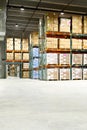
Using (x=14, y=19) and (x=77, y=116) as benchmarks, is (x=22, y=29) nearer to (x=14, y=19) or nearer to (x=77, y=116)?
(x=14, y=19)

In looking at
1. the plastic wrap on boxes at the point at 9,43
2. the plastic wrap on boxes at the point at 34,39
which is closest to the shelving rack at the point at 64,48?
the plastic wrap on boxes at the point at 34,39

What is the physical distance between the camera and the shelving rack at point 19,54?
25116mm

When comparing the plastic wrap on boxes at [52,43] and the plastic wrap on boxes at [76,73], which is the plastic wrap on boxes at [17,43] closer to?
the plastic wrap on boxes at [52,43]

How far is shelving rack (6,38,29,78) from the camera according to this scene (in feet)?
82.4

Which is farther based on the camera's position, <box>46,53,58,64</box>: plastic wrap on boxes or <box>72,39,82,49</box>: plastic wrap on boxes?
<box>72,39,82,49</box>: plastic wrap on boxes

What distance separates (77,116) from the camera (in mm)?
3412

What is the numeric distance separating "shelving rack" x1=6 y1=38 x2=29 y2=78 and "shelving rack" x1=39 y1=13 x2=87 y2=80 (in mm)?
9363

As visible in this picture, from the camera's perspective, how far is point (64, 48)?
15.6 m

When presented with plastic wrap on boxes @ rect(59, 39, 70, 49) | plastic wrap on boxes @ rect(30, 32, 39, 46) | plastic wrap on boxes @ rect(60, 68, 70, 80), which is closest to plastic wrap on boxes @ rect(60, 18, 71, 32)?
plastic wrap on boxes @ rect(59, 39, 70, 49)

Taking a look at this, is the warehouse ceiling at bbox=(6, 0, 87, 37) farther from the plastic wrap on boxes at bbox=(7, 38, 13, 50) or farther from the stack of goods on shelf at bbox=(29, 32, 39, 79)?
the plastic wrap on boxes at bbox=(7, 38, 13, 50)

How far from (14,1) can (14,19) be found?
528cm

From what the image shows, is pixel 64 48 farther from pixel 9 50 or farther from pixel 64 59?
pixel 9 50

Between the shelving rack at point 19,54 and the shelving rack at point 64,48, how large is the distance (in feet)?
30.7

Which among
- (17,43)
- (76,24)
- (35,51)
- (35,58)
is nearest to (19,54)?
(17,43)
